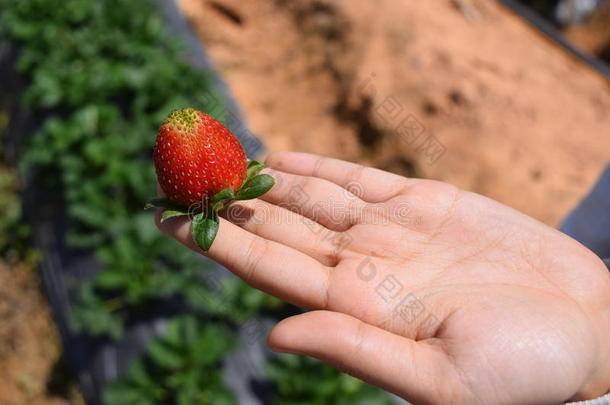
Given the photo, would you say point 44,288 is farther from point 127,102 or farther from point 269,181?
point 269,181

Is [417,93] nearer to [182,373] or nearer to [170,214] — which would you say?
[182,373]

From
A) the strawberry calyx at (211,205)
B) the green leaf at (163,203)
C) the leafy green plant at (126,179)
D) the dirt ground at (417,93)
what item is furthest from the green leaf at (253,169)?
the dirt ground at (417,93)

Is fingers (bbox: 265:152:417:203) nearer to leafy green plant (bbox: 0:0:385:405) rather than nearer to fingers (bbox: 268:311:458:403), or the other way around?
fingers (bbox: 268:311:458:403)

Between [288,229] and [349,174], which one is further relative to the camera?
[349,174]

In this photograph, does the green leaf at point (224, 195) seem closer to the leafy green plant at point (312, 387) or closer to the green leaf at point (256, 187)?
the green leaf at point (256, 187)

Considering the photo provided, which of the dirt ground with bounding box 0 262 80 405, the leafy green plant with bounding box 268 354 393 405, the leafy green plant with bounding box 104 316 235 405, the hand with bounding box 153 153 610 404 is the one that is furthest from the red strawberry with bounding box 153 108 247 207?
the dirt ground with bounding box 0 262 80 405

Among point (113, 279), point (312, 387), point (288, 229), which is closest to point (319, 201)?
point (288, 229)
